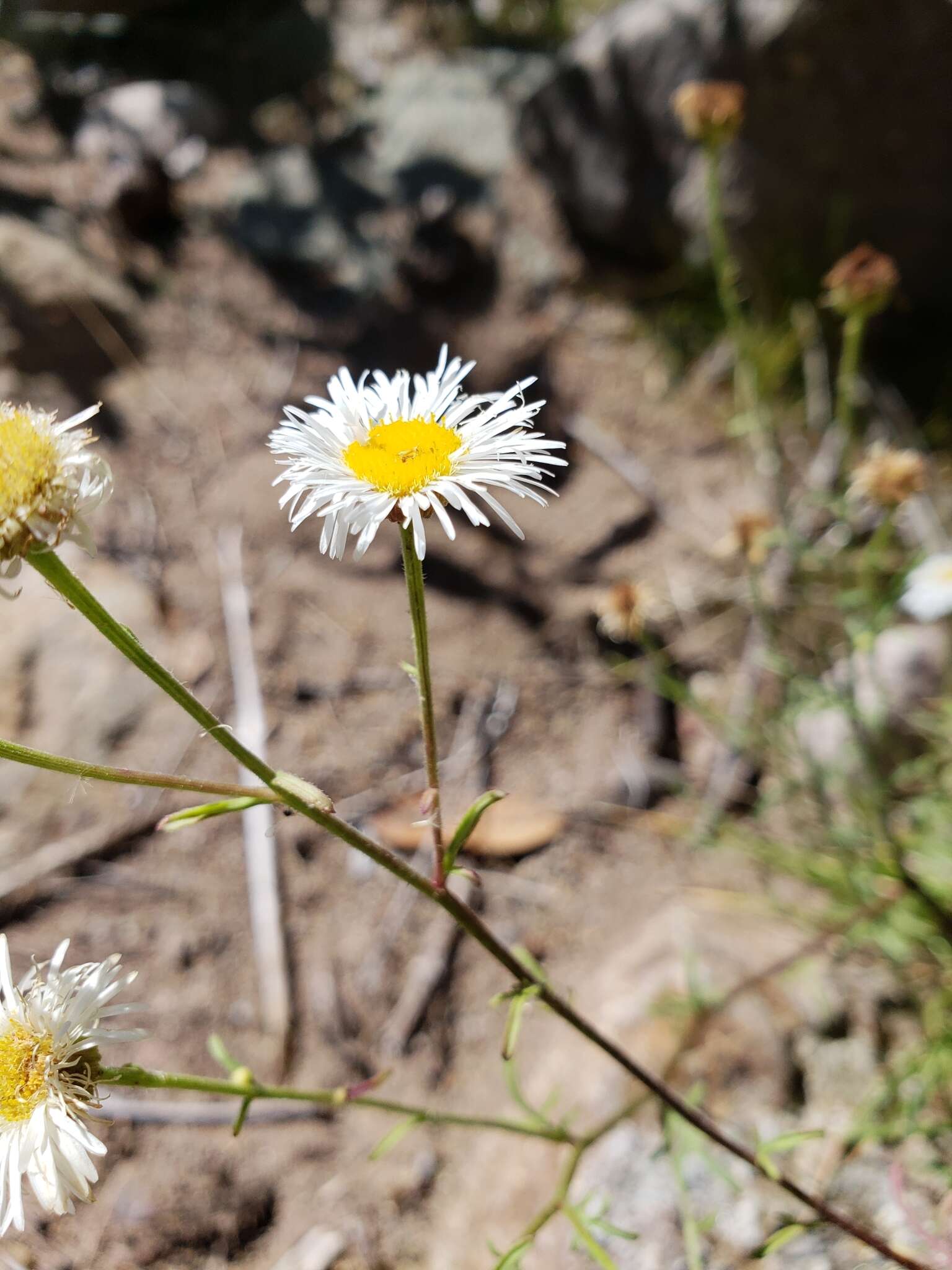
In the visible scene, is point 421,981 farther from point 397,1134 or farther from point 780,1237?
point 780,1237

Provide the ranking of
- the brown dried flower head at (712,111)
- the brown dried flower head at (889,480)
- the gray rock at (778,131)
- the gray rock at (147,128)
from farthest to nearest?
1. the gray rock at (147,128)
2. the gray rock at (778,131)
3. the brown dried flower head at (712,111)
4. the brown dried flower head at (889,480)

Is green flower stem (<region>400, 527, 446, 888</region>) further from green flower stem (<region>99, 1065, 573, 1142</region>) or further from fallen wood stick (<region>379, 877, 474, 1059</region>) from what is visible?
fallen wood stick (<region>379, 877, 474, 1059</region>)

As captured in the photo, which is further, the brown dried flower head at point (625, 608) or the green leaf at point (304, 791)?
the brown dried flower head at point (625, 608)

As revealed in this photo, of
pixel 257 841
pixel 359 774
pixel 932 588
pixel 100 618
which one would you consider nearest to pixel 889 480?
pixel 932 588

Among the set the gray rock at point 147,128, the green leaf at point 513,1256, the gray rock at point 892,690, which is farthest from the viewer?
the gray rock at point 147,128

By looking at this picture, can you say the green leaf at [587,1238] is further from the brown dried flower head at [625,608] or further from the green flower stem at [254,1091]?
the brown dried flower head at [625,608]

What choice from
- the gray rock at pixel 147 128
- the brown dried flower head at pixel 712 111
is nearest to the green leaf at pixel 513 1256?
the brown dried flower head at pixel 712 111
